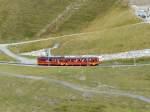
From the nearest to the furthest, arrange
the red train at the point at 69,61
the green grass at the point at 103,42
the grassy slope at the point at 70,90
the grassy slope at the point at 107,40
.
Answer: the grassy slope at the point at 70,90 < the red train at the point at 69,61 < the green grass at the point at 103,42 < the grassy slope at the point at 107,40

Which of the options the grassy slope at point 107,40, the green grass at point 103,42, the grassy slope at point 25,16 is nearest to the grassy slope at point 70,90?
the green grass at point 103,42

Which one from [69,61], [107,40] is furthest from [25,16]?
[69,61]

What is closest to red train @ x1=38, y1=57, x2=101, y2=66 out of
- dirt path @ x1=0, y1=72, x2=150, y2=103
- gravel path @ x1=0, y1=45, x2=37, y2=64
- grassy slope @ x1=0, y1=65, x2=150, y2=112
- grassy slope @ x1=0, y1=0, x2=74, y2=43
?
gravel path @ x1=0, y1=45, x2=37, y2=64

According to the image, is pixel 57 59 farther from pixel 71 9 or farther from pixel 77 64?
pixel 71 9

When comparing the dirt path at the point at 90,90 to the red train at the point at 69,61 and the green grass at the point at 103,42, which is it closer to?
the red train at the point at 69,61

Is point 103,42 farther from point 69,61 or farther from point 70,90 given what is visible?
point 70,90

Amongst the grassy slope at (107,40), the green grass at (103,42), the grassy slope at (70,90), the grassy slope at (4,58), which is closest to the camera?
the grassy slope at (70,90)

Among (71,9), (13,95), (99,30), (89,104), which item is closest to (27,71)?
(13,95)

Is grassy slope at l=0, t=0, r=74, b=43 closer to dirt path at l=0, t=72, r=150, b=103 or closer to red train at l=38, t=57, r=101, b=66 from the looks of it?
red train at l=38, t=57, r=101, b=66
